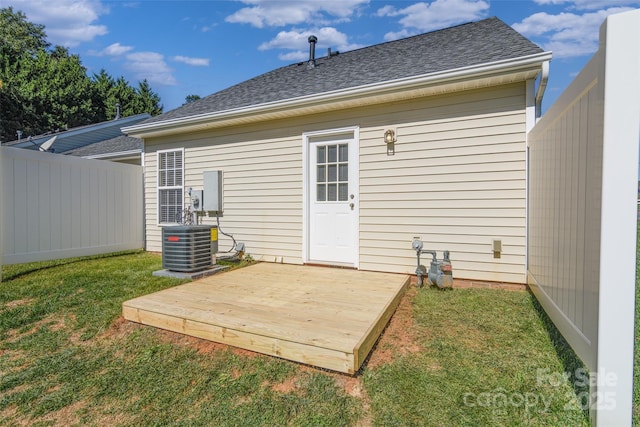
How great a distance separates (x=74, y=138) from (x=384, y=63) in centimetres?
1284

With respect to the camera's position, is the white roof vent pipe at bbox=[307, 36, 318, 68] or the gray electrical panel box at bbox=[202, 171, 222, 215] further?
the white roof vent pipe at bbox=[307, 36, 318, 68]

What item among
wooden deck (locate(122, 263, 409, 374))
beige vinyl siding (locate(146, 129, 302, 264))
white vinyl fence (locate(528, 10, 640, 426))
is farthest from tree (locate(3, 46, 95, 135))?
white vinyl fence (locate(528, 10, 640, 426))

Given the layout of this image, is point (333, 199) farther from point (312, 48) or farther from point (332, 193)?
point (312, 48)

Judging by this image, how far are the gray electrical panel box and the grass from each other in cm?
286

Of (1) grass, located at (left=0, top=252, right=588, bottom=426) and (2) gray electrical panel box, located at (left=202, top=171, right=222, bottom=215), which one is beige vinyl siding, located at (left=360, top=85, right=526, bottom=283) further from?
(2) gray electrical panel box, located at (left=202, top=171, right=222, bottom=215)

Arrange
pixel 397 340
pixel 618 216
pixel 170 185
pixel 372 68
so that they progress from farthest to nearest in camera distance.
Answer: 1. pixel 170 185
2. pixel 372 68
3. pixel 397 340
4. pixel 618 216

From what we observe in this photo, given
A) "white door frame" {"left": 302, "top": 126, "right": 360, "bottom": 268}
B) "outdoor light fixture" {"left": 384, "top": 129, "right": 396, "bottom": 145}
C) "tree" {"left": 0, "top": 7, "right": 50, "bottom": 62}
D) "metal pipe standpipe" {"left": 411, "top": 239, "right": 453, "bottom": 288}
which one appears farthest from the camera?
"tree" {"left": 0, "top": 7, "right": 50, "bottom": 62}

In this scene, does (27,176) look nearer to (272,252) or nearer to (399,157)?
(272,252)

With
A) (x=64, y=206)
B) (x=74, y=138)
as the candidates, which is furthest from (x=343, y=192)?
(x=74, y=138)

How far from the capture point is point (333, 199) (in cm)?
483

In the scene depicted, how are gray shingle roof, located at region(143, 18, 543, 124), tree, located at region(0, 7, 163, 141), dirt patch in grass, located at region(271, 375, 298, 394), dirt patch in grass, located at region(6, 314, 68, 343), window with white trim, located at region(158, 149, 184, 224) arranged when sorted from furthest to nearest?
tree, located at region(0, 7, 163, 141) → window with white trim, located at region(158, 149, 184, 224) → gray shingle roof, located at region(143, 18, 543, 124) → dirt patch in grass, located at region(6, 314, 68, 343) → dirt patch in grass, located at region(271, 375, 298, 394)

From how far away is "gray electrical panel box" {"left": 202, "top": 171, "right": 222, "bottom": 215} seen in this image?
5672 mm

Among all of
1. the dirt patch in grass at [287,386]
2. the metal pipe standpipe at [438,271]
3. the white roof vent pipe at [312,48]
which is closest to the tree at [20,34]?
the white roof vent pipe at [312,48]

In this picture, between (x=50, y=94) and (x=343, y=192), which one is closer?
(x=343, y=192)
